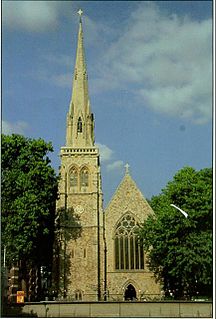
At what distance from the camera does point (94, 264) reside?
87.8 feet

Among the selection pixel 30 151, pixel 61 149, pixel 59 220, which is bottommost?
pixel 59 220

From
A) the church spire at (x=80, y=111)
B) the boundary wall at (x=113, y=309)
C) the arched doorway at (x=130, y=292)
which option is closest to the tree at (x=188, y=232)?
the boundary wall at (x=113, y=309)

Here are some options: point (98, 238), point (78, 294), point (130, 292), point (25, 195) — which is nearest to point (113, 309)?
point (25, 195)

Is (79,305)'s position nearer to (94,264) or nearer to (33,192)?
(33,192)

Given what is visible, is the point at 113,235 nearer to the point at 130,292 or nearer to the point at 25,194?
the point at 130,292

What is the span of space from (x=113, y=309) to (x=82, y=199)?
533 inches

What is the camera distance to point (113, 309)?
15055mm

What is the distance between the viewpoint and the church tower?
26406 mm

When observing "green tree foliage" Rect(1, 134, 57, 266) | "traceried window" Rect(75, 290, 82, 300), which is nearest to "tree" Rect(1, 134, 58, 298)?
"green tree foliage" Rect(1, 134, 57, 266)

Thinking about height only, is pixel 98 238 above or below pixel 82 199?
below

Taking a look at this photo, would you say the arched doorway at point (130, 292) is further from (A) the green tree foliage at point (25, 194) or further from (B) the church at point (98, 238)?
(A) the green tree foliage at point (25, 194)

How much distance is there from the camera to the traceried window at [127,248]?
89.4 ft

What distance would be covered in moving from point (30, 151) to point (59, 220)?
8.16 meters

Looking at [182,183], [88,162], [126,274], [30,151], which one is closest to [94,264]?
[126,274]
